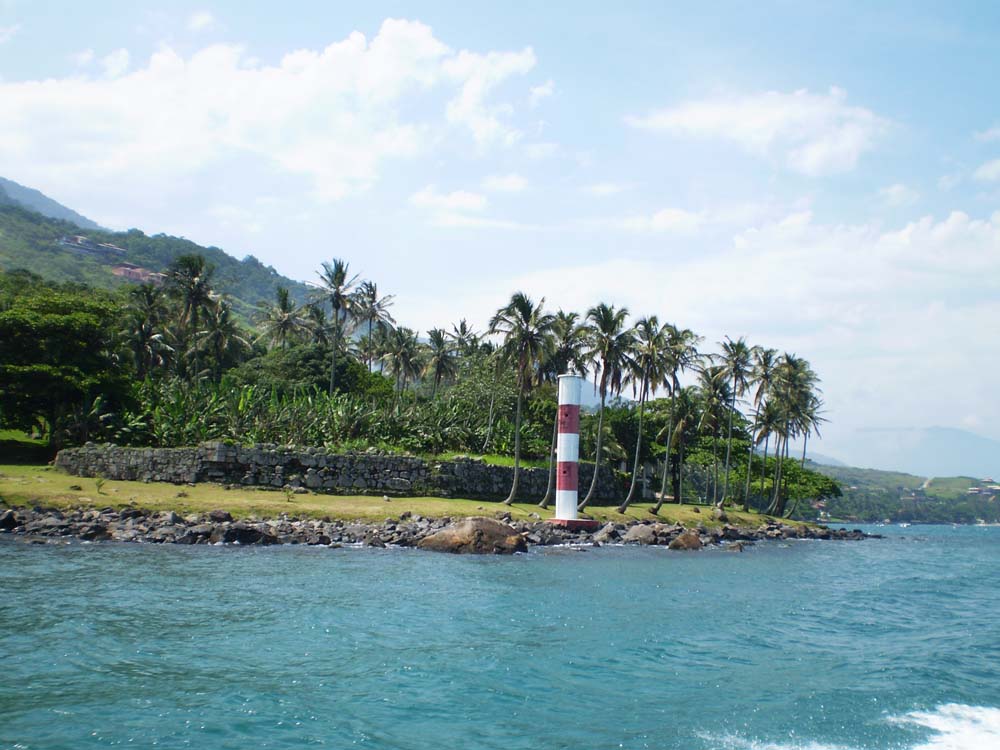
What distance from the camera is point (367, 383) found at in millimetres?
71438

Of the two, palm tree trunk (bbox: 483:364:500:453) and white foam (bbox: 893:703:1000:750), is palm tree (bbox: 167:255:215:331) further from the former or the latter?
white foam (bbox: 893:703:1000:750)

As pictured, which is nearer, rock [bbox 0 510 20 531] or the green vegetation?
rock [bbox 0 510 20 531]

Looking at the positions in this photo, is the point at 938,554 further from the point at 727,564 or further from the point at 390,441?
the point at 390,441

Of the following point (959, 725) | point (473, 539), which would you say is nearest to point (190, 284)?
point (473, 539)

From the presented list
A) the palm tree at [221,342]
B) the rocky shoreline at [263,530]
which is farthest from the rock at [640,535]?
the palm tree at [221,342]

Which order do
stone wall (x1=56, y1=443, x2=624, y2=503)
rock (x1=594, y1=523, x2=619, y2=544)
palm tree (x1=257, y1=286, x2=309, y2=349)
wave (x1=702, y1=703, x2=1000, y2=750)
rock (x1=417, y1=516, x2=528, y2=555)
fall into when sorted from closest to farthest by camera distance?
wave (x1=702, y1=703, x2=1000, y2=750), rock (x1=417, y1=516, x2=528, y2=555), stone wall (x1=56, y1=443, x2=624, y2=503), rock (x1=594, y1=523, x2=619, y2=544), palm tree (x1=257, y1=286, x2=309, y2=349)

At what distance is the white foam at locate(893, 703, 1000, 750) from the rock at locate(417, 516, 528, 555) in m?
20.4

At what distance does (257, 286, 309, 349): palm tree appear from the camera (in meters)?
76.8

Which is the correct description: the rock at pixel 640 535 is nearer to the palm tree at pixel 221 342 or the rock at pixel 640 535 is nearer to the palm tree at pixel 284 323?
the palm tree at pixel 221 342

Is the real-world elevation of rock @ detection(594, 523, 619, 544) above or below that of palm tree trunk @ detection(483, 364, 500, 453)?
below

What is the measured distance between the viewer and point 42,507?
31.4 metres

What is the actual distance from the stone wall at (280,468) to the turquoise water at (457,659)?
1365cm

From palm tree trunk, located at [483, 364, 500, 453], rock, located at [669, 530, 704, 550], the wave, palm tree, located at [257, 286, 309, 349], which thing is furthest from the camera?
palm tree, located at [257, 286, 309, 349]

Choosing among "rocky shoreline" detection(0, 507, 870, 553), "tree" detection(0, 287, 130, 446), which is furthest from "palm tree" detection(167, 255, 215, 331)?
"rocky shoreline" detection(0, 507, 870, 553)
